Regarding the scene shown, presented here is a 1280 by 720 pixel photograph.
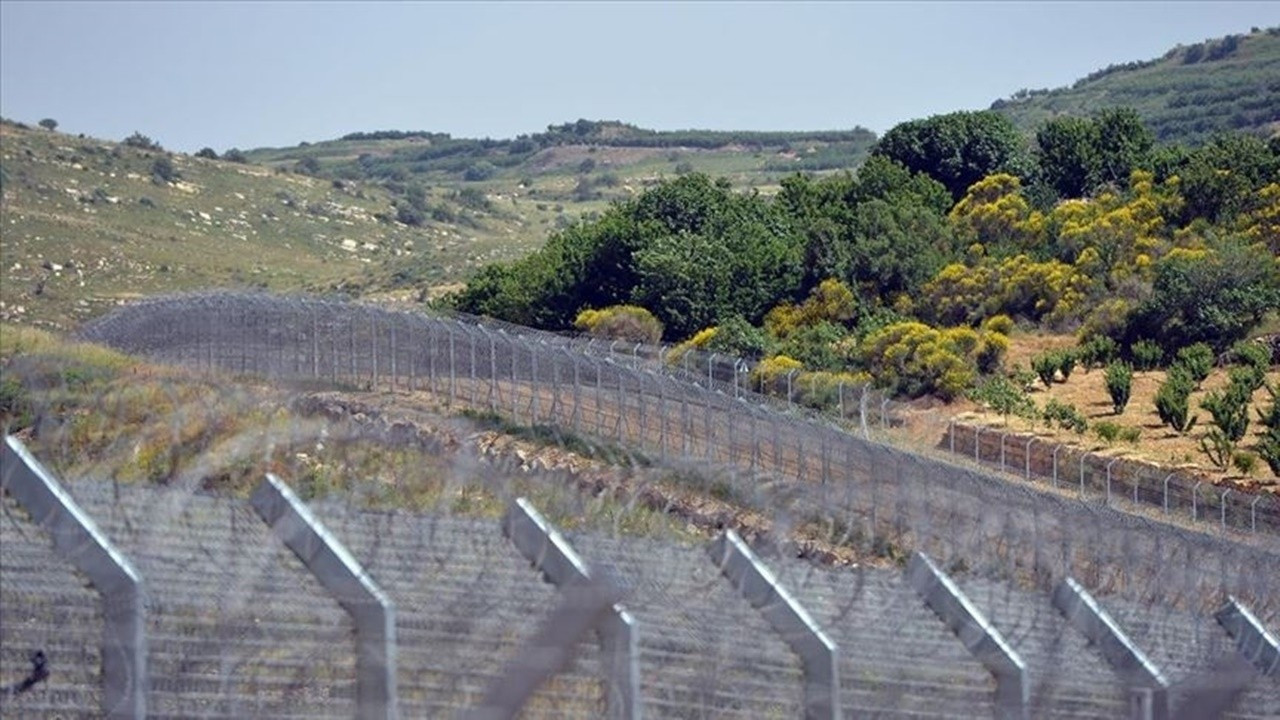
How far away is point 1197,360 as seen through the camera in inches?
1601

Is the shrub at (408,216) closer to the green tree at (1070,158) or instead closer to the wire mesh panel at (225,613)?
the green tree at (1070,158)

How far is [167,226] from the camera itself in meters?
74.7

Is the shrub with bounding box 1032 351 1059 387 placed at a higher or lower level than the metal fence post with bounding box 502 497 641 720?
lower

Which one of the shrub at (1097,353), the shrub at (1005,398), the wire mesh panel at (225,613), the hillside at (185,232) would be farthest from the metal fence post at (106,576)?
the hillside at (185,232)

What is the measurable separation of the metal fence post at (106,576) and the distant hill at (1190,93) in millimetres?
90663

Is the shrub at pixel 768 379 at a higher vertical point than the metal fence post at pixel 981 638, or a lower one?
lower

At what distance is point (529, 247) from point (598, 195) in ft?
104

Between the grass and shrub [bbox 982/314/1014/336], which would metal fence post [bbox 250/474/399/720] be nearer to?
the grass

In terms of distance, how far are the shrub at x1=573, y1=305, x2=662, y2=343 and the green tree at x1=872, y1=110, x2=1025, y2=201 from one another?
15.7 metres

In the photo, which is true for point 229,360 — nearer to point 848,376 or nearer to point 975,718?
point 848,376

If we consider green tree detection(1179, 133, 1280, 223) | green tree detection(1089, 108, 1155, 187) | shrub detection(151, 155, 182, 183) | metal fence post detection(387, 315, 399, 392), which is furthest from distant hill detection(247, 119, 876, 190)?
metal fence post detection(387, 315, 399, 392)

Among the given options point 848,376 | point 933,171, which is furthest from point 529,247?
point 848,376

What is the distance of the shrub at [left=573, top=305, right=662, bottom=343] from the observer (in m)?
46.1

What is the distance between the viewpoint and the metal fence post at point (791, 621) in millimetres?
6816
